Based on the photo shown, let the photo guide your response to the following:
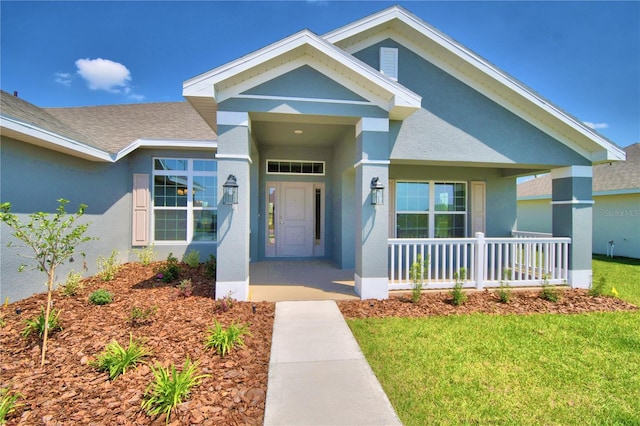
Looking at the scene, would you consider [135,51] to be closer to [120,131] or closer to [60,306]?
[120,131]

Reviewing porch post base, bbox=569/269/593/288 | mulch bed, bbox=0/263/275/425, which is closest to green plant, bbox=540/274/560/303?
porch post base, bbox=569/269/593/288

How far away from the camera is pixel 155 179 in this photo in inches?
321

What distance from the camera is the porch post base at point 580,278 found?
6.33m

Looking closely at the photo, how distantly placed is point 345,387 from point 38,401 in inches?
107

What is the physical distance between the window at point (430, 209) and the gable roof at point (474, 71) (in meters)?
2.64

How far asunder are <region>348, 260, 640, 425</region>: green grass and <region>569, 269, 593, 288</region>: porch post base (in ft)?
4.93

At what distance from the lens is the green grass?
248 centimetres

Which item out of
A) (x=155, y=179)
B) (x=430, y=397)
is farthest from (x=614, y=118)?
(x=155, y=179)

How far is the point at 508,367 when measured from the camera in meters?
3.19

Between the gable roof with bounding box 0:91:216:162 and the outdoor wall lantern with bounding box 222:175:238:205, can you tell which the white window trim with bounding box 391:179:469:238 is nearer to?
the outdoor wall lantern with bounding box 222:175:238:205

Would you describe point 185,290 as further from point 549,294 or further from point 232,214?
point 549,294

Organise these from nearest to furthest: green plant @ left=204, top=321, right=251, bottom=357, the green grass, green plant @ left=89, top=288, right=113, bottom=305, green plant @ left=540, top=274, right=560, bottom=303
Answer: the green grass, green plant @ left=204, top=321, right=251, bottom=357, green plant @ left=89, top=288, right=113, bottom=305, green plant @ left=540, top=274, right=560, bottom=303

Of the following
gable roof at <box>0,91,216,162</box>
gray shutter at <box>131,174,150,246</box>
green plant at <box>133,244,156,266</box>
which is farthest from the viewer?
gray shutter at <box>131,174,150,246</box>

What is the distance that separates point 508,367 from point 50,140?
7910mm
